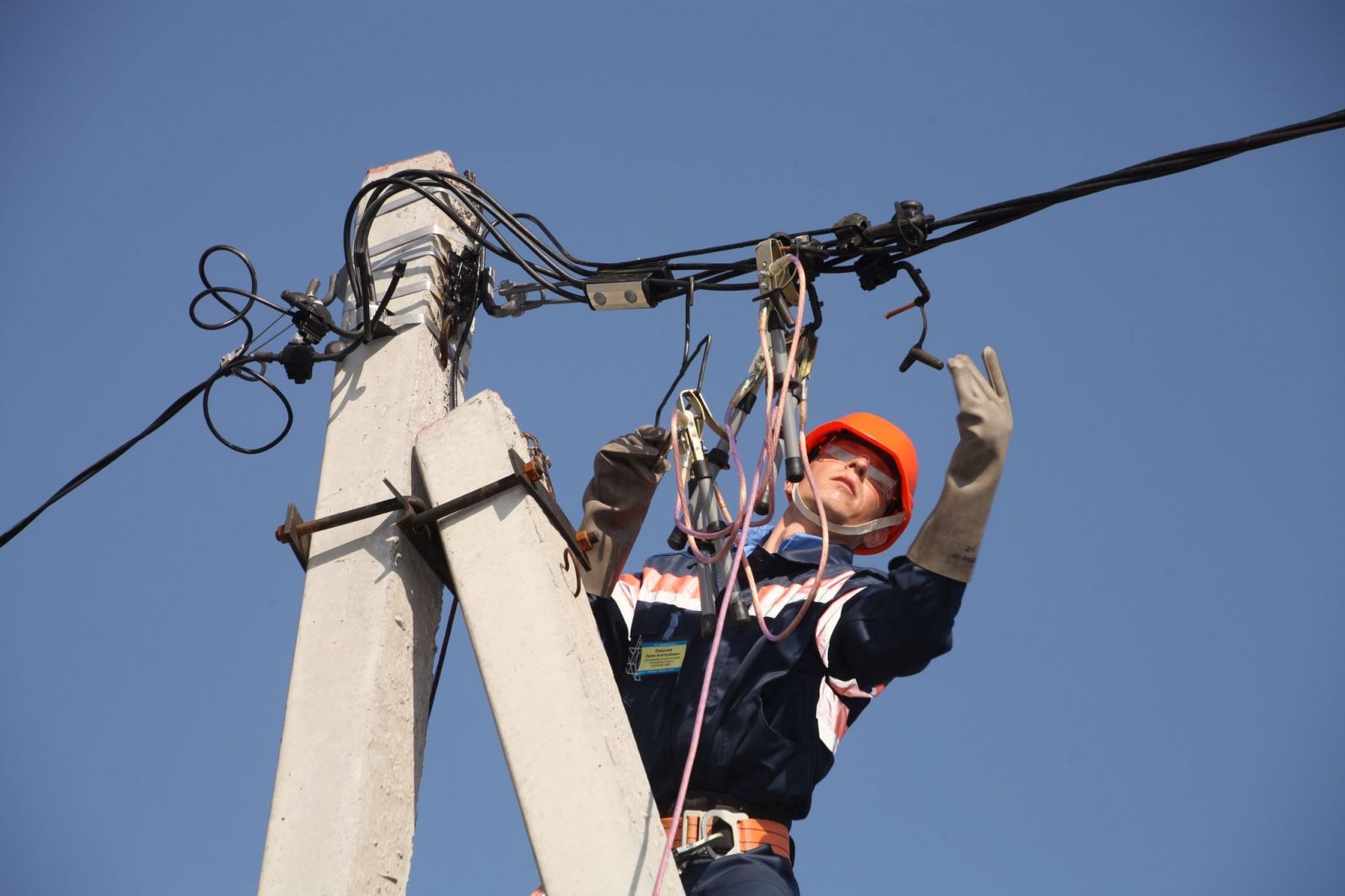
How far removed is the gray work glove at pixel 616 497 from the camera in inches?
198

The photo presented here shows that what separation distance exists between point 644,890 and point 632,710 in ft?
4.19

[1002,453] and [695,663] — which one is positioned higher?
[1002,453]

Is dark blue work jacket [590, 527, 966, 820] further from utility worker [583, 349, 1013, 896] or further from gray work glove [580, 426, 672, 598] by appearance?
gray work glove [580, 426, 672, 598]

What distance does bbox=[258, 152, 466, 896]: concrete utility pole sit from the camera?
3.94 m

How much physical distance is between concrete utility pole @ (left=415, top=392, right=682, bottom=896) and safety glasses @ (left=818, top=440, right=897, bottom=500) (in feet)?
5.63

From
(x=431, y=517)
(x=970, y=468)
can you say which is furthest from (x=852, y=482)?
(x=431, y=517)

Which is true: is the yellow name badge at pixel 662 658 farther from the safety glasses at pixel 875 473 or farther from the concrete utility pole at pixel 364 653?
the safety glasses at pixel 875 473

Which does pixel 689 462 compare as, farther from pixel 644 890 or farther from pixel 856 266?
pixel 644 890

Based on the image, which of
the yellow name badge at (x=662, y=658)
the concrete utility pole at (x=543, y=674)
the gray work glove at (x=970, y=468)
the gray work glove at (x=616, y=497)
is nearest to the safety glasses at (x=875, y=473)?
the gray work glove at (x=616, y=497)

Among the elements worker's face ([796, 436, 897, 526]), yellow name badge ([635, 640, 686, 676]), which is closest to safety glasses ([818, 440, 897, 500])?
worker's face ([796, 436, 897, 526])

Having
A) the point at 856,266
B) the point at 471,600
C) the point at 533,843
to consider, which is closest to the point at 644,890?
the point at 533,843

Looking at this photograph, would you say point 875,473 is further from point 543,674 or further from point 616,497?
point 543,674

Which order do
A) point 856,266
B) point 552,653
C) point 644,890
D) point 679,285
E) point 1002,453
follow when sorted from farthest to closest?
point 679,285 → point 856,266 → point 1002,453 → point 552,653 → point 644,890

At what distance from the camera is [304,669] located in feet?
13.8
